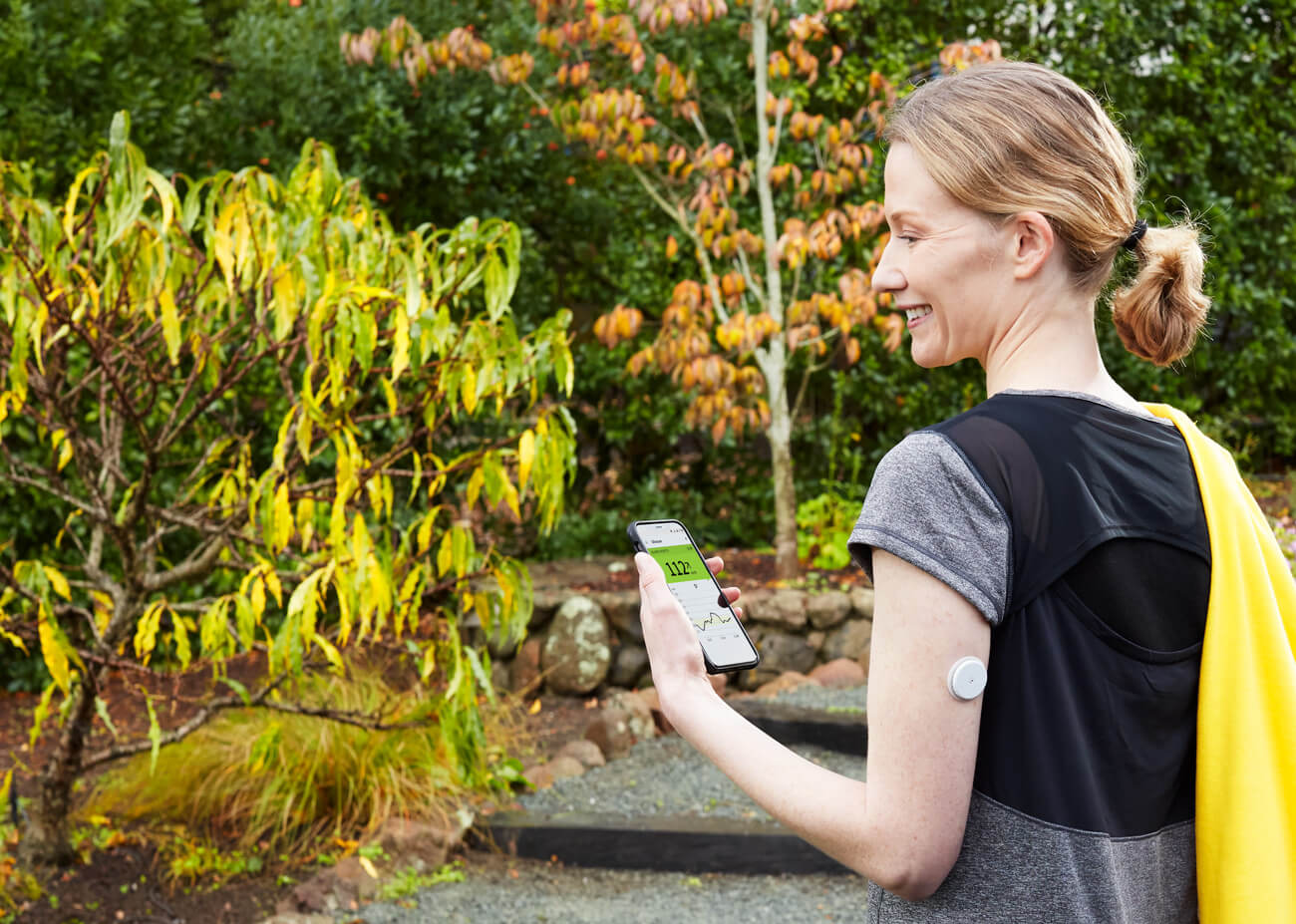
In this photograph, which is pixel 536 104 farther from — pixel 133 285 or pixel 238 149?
pixel 133 285

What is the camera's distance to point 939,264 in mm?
1092

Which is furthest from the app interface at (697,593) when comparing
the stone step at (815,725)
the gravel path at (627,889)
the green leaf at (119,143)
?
the stone step at (815,725)

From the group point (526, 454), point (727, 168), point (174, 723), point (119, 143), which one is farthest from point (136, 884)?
point (727, 168)

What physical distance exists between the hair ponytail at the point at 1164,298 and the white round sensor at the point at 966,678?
0.53 m

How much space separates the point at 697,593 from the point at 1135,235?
63cm

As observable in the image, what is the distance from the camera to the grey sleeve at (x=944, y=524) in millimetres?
929

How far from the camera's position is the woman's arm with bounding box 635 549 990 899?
3.05 feet

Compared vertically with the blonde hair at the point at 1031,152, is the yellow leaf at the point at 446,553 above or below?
below

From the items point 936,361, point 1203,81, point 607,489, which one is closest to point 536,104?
point 607,489

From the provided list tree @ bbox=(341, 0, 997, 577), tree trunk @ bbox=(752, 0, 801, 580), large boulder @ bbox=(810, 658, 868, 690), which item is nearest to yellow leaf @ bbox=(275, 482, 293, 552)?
tree @ bbox=(341, 0, 997, 577)

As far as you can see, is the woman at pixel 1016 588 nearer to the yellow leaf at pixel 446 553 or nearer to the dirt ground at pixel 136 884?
the yellow leaf at pixel 446 553

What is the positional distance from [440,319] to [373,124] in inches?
147

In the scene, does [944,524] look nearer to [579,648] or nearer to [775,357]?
[579,648]

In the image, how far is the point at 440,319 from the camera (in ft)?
9.38
